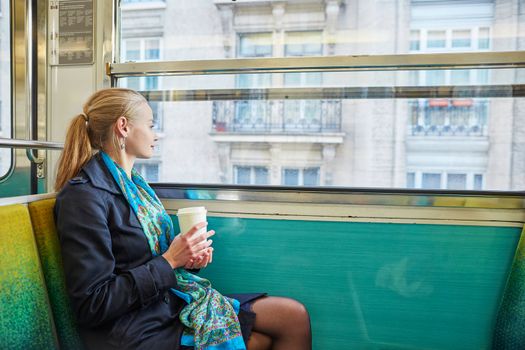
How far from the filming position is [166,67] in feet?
6.91

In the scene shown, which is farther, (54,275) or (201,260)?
(201,260)

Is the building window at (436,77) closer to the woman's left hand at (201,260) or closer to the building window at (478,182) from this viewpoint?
the building window at (478,182)

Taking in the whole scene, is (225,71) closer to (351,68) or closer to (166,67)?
(166,67)

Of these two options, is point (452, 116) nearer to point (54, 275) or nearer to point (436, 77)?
point (436, 77)

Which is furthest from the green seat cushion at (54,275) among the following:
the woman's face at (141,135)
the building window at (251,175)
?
the building window at (251,175)

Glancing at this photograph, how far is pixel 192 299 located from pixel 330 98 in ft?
3.64

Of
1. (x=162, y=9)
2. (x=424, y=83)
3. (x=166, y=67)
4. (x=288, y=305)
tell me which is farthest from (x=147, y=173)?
(x=424, y=83)

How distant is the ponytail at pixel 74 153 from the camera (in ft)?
5.09

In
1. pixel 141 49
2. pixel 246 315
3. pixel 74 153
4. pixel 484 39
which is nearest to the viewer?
pixel 74 153

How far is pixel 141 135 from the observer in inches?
64.8

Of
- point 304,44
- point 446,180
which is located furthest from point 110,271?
point 446,180

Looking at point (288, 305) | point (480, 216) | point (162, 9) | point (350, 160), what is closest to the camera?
point (288, 305)

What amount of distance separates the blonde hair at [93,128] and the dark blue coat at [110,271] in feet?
0.25

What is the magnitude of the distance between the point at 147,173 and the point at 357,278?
1.19 metres
